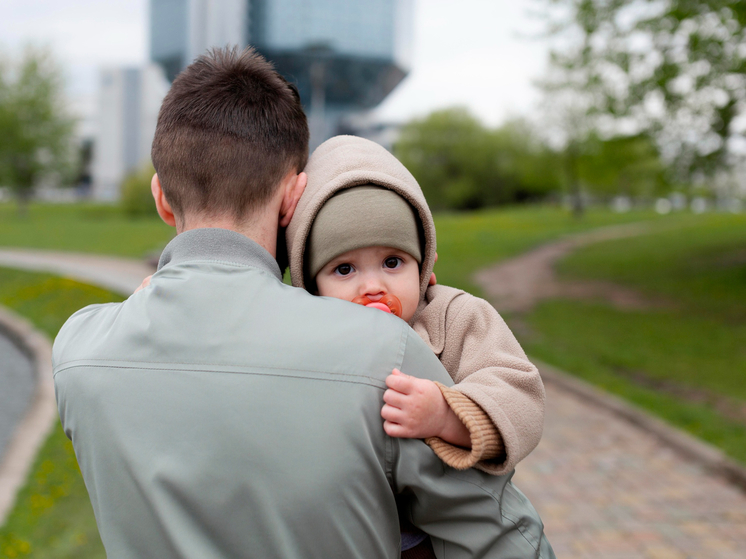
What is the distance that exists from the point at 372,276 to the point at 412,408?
44cm

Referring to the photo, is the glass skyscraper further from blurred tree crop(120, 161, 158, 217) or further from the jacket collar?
the jacket collar

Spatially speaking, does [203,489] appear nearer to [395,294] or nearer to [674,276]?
[395,294]

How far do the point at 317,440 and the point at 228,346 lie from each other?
22cm

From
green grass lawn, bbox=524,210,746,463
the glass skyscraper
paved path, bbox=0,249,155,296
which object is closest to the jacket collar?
green grass lawn, bbox=524,210,746,463

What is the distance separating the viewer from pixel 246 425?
1.12 metres

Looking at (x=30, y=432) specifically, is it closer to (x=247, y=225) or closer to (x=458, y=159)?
(x=247, y=225)

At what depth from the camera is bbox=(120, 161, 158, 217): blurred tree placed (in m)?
42.7

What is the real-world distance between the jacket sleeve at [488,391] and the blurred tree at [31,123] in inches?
1766

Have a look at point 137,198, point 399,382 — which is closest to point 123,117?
point 137,198

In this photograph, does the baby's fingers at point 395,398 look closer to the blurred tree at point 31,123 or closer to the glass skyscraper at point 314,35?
the glass skyscraper at point 314,35

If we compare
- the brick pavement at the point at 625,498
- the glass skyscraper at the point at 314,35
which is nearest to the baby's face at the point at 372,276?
the brick pavement at the point at 625,498

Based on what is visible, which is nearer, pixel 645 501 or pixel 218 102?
pixel 218 102

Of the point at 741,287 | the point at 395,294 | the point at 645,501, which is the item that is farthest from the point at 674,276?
the point at 395,294

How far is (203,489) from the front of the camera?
1125 millimetres
